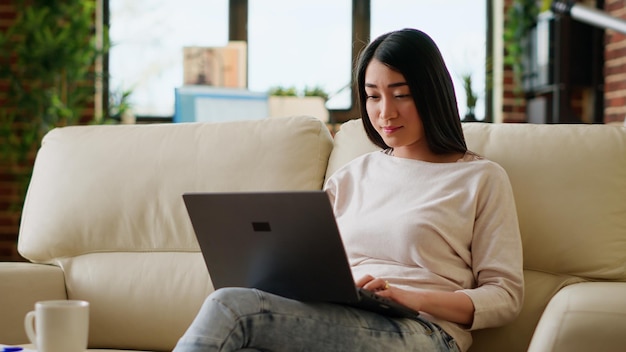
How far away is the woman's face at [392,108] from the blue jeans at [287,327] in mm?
458

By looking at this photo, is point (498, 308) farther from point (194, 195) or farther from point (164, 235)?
point (164, 235)

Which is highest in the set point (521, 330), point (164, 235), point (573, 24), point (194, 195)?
point (573, 24)

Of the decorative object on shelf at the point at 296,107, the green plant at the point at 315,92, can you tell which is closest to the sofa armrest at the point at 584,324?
the decorative object on shelf at the point at 296,107

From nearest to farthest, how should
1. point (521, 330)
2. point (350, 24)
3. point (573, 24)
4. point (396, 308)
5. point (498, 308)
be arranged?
1. point (396, 308)
2. point (498, 308)
3. point (521, 330)
4. point (573, 24)
5. point (350, 24)

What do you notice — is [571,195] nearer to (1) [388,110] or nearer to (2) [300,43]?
(1) [388,110]

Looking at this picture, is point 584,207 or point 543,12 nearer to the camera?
point 584,207

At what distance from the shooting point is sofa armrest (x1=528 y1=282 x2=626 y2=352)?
147cm

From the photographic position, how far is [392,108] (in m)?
1.87

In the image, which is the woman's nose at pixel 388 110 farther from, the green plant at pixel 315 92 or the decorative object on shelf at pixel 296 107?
the green plant at pixel 315 92

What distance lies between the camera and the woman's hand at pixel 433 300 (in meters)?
1.63

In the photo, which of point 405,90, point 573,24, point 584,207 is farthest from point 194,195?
point 573,24

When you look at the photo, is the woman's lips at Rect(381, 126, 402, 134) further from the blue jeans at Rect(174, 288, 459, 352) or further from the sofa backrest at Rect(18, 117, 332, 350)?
the blue jeans at Rect(174, 288, 459, 352)

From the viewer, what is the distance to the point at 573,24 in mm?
4691

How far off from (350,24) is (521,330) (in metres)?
3.86
